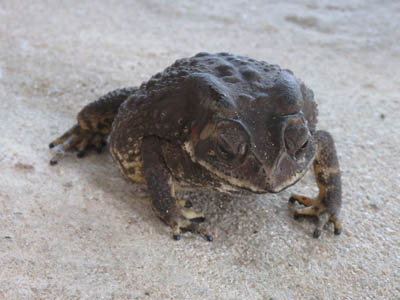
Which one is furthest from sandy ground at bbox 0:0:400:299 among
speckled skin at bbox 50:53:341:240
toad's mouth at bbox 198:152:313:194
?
toad's mouth at bbox 198:152:313:194

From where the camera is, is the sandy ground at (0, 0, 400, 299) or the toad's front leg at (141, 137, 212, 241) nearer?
the sandy ground at (0, 0, 400, 299)

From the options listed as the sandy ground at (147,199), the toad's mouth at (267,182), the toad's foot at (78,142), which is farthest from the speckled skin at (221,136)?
the toad's foot at (78,142)

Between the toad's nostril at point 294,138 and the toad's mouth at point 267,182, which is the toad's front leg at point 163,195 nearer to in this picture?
the toad's mouth at point 267,182

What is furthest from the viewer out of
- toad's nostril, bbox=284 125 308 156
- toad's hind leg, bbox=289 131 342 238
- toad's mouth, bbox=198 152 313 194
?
toad's hind leg, bbox=289 131 342 238

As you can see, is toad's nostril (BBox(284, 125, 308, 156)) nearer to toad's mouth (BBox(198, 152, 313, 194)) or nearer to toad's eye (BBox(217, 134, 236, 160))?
toad's mouth (BBox(198, 152, 313, 194))

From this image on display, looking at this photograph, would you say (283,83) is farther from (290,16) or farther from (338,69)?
(290,16)

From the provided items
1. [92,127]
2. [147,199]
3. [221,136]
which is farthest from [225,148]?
[92,127]

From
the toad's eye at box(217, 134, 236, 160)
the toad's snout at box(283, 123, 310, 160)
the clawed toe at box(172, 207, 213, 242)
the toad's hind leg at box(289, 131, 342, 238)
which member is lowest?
the clawed toe at box(172, 207, 213, 242)

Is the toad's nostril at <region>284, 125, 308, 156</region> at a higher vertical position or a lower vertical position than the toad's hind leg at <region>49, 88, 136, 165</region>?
higher
